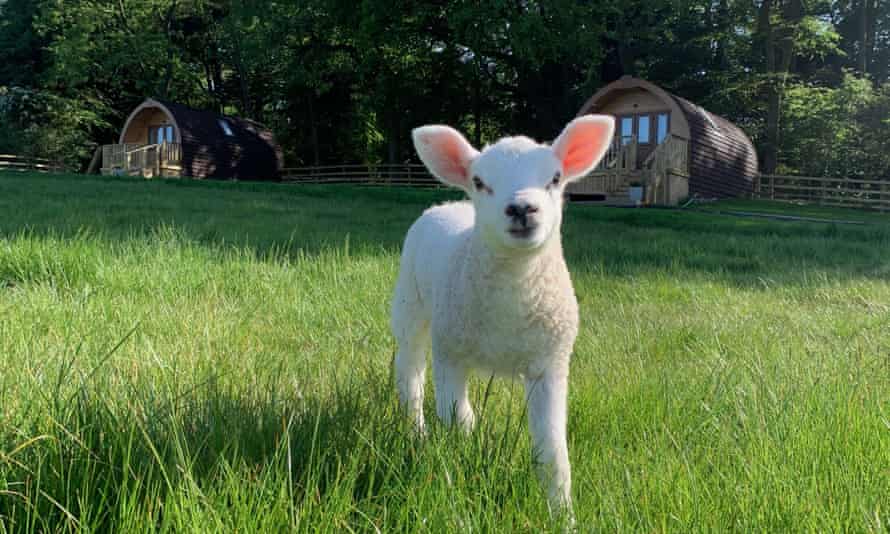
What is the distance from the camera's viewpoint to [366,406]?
7.66 feet

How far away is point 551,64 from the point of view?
97.7ft

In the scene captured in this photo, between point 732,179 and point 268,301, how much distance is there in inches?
917

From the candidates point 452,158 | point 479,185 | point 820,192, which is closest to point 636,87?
point 820,192

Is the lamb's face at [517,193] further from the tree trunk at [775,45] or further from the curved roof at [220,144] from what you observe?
the curved roof at [220,144]

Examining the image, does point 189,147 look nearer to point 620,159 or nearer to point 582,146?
point 620,159

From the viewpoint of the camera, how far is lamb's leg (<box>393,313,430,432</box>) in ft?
8.69

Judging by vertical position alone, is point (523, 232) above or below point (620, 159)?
below

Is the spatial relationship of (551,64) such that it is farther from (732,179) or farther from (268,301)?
(268,301)

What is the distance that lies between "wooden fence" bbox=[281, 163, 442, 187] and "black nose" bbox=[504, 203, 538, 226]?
2769cm

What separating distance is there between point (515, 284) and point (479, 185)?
0.36 m

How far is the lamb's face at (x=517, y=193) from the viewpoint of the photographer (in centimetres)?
191

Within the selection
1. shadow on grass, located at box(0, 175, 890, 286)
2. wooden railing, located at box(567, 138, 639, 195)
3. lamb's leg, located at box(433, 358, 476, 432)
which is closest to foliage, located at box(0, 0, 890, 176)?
wooden railing, located at box(567, 138, 639, 195)

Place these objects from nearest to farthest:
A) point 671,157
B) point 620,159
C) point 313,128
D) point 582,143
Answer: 1. point 582,143
2. point 620,159
3. point 671,157
4. point 313,128

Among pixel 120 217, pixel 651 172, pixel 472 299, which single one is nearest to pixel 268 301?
pixel 472 299
